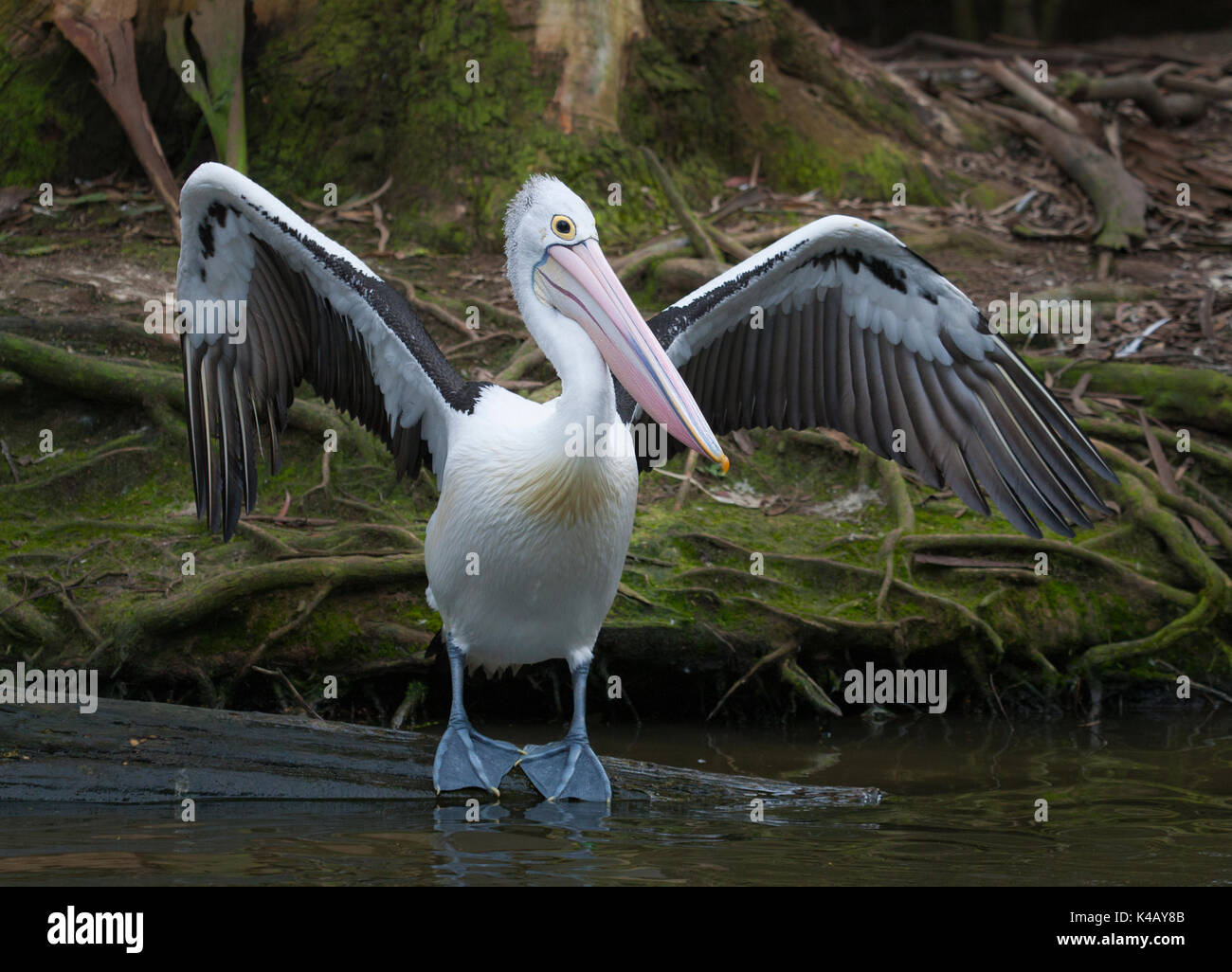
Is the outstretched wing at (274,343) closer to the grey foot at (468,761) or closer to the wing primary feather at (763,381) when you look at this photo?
the grey foot at (468,761)

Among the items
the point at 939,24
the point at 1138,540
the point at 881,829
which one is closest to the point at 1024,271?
the point at 1138,540

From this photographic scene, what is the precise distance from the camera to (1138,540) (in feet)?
22.7

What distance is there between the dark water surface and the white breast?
25.8 inches

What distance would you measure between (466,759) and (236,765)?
A: 731 millimetres

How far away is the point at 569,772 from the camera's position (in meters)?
4.61

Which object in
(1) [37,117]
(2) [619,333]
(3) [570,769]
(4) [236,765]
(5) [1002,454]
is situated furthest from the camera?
(1) [37,117]

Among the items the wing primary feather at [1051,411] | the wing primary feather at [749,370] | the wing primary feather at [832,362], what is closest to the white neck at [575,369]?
the wing primary feather at [749,370]

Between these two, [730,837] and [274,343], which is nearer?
[730,837]

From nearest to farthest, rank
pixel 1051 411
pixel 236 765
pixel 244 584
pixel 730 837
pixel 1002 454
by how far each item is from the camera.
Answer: pixel 730 837
pixel 236 765
pixel 1051 411
pixel 1002 454
pixel 244 584

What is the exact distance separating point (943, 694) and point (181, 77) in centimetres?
557

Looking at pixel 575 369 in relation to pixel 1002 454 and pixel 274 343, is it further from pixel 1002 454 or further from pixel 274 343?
pixel 1002 454

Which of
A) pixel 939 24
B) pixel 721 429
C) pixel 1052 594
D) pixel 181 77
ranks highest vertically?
pixel 939 24

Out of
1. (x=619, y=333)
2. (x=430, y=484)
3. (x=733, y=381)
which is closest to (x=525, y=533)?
(x=619, y=333)

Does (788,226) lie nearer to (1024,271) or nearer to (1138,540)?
(1024,271)
